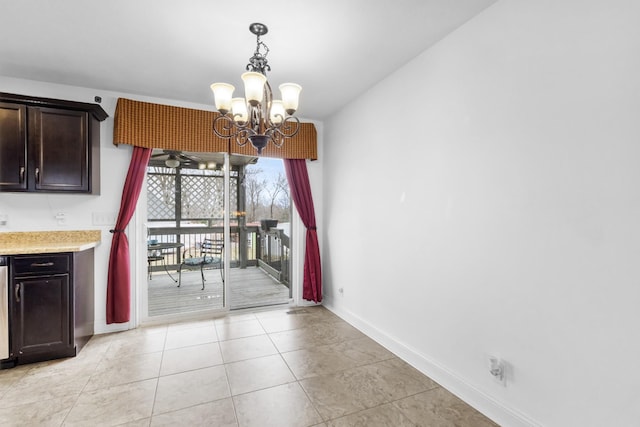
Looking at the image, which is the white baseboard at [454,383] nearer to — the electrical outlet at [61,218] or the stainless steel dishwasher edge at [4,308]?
the stainless steel dishwasher edge at [4,308]

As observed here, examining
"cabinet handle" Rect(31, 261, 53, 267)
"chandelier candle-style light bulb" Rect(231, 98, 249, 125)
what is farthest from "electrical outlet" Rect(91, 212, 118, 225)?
"chandelier candle-style light bulb" Rect(231, 98, 249, 125)

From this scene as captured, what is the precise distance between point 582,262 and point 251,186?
3.55 m

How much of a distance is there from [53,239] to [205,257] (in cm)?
158

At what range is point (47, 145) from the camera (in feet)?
9.77

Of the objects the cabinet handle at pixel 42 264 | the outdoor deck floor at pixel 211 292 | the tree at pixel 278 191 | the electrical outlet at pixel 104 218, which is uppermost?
the tree at pixel 278 191

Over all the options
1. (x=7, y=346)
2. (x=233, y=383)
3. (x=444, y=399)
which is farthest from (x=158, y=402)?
(x=444, y=399)

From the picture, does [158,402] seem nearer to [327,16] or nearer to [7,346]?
[7,346]

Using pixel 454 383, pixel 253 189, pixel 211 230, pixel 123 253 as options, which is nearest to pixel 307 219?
pixel 253 189

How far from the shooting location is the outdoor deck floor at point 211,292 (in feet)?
12.9

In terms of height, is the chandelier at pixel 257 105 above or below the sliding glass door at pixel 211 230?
above

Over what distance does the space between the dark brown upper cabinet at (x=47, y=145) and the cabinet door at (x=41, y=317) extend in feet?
2.97

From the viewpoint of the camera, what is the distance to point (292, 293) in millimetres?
4426

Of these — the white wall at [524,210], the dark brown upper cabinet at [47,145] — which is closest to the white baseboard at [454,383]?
the white wall at [524,210]

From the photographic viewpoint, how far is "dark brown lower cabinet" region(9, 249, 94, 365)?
2637mm
